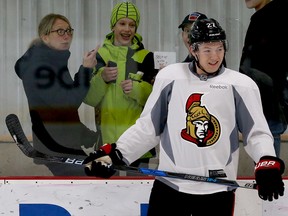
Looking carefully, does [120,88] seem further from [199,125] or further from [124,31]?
[199,125]

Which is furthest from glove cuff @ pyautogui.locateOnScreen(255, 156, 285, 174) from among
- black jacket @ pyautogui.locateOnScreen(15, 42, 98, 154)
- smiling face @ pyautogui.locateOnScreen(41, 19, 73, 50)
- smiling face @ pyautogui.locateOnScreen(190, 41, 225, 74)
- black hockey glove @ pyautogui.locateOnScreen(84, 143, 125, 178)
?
smiling face @ pyautogui.locateOnScreen(41, 19, 73, 50)

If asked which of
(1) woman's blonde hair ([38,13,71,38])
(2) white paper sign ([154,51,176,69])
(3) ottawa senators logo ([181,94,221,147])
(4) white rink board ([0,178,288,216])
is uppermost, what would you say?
(1) woman's blonde hair ([38,13,71,38])

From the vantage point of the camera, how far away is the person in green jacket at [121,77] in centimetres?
317

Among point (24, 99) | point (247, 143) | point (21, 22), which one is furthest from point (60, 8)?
point (247, 143)

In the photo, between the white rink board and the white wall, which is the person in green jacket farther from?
the white rink board

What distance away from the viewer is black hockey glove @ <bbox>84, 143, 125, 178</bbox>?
100 inches

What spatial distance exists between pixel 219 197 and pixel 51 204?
0.84m

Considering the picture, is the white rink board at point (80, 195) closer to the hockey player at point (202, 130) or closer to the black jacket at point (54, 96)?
the black jacket at point (54, 96)

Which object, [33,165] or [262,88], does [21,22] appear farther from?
[262,88]

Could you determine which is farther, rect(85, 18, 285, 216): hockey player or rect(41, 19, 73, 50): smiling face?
rect(41, 19, 73, 50): smiling face

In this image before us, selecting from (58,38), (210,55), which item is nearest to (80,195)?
(58,38)

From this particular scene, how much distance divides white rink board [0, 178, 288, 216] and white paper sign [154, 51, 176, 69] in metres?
0.53

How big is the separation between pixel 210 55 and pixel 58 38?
Result: 88cm

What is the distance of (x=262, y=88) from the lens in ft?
10.6
